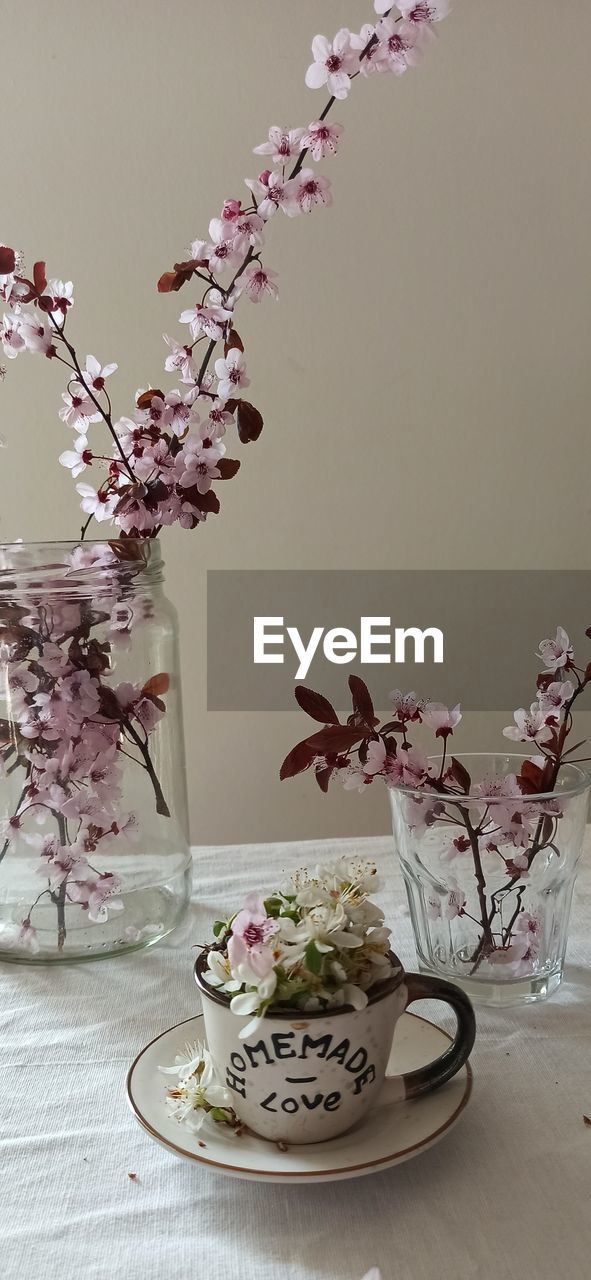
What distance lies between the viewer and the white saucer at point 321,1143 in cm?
46

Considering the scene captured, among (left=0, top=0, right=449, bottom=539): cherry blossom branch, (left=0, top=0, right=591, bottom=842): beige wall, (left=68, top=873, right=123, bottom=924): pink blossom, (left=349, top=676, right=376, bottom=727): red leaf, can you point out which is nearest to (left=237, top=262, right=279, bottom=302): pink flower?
(left=0, top=0, right=449, bottom=539): cherry blossom branch

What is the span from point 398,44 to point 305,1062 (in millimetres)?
586

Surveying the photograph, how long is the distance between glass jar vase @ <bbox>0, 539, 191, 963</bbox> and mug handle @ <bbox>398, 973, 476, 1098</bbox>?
284mm

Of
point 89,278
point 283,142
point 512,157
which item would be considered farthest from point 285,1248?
point 512,157

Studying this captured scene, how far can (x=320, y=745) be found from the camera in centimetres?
63

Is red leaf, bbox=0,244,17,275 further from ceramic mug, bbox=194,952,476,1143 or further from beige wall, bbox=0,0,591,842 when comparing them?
beige wall, bbox=0,0,591,842

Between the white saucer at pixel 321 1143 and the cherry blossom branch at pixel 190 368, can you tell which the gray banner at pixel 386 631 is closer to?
the cherry blossom branch at pixel 190 368

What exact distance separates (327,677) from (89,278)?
580 millimetres

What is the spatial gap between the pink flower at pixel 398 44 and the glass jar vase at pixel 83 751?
0.35 m

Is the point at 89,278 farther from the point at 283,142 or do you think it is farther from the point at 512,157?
the point at 283,142

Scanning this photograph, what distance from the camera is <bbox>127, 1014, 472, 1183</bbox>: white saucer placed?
461mm

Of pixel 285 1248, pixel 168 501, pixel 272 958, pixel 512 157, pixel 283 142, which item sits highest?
pixel 512 157

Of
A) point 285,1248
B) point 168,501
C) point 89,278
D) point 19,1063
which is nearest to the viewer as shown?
point 285,1248

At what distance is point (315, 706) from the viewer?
2.11 ft
